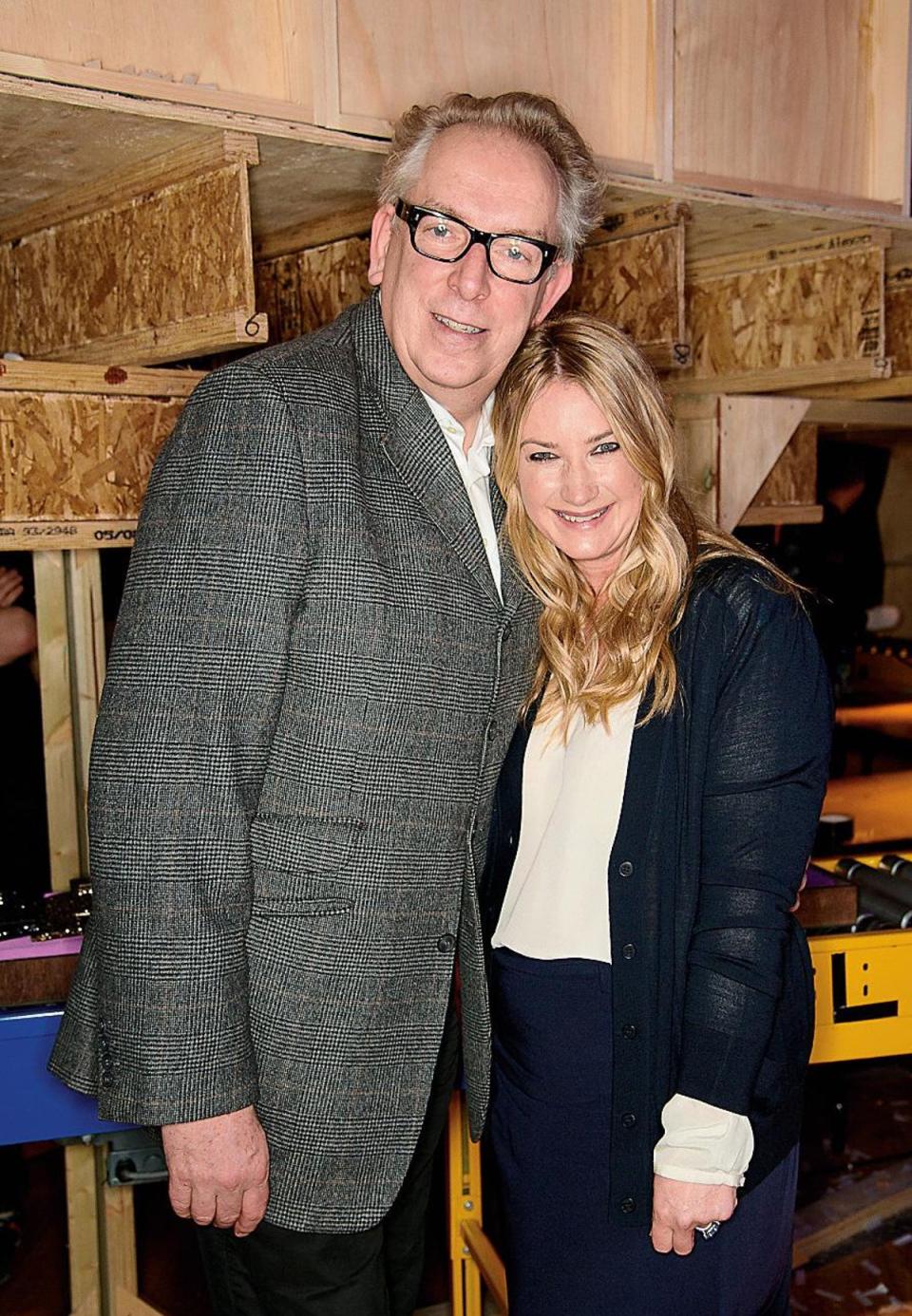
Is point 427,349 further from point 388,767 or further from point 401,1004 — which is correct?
point 401,1004

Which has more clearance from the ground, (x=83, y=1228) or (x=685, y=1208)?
(x=685, y=1208)

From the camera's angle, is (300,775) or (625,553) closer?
(300,775)

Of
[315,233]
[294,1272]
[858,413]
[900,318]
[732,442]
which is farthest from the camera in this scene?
[858,413]

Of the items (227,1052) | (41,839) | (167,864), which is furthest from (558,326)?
(41,839)

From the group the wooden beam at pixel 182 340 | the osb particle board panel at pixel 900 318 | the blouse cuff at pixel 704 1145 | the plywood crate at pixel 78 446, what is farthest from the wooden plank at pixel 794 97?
the blouse cuff at pixel 704 1145

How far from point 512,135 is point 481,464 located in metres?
0.46

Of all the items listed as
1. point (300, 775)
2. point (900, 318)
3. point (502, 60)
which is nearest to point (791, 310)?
point (900, 318)

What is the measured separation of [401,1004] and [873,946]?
1.21m

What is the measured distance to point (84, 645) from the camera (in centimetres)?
255

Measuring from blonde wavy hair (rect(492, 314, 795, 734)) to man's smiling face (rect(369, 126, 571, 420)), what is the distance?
0.13m

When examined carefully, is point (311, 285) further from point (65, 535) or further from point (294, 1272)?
point (294, 1272)

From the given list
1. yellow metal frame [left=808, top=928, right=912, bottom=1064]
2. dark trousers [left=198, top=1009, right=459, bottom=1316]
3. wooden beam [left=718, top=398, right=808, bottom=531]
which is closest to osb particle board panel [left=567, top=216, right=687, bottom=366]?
wooden beam [left=718, top=398, right=808, bottom=531]

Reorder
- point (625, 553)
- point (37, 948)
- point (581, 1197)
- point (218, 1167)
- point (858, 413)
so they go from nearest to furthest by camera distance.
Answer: point (218, 1167), point (581, 1197), point (625, 553), point (37, 948), point (858, 413)

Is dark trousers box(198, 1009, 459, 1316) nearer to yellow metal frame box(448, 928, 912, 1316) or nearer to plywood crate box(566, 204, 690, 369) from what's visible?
yellow metal frame box(448, 928, 912, 1316)
